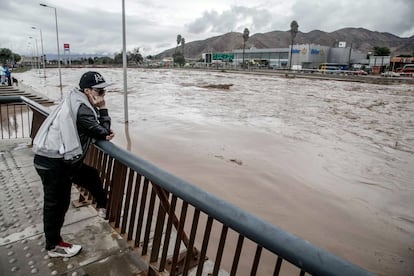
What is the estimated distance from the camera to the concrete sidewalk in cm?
262

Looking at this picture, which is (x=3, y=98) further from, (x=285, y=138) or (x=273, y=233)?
(x=285, y=138)

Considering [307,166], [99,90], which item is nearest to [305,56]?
[307,166]

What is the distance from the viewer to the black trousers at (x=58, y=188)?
2.49 metres

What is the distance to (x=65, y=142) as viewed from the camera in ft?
7.81

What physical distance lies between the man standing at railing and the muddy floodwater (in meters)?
3.64

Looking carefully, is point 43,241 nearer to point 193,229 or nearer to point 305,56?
point 193,229

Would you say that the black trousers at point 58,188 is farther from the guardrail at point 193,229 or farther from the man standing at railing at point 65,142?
the guardrail at point 193,229

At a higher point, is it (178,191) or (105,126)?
(105,126)

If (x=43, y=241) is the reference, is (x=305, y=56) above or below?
above

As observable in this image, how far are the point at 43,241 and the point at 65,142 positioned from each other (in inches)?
50.6

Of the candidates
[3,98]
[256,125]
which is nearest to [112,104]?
[256,125]

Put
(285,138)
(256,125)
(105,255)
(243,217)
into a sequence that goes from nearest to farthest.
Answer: (243,217) < (105,255) < (285,138) < (256,125)

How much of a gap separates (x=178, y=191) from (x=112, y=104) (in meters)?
18.7

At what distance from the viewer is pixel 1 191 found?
4070 mm
